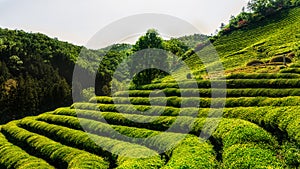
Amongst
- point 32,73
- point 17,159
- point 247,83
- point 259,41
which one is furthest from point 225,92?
point 32,73

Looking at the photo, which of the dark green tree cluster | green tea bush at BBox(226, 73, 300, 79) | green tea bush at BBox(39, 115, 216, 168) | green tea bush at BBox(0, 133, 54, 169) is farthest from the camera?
the dark green tree cluster

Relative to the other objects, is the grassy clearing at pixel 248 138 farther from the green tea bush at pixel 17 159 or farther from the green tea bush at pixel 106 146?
the green tea bush at pixel 17 159

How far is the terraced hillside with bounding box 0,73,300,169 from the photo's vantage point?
1848 cm

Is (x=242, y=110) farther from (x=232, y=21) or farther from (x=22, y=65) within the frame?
(x=232, y=21)

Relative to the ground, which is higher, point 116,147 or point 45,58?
point 45,58

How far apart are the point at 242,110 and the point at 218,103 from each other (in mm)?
5954

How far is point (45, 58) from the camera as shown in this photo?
4218 inches

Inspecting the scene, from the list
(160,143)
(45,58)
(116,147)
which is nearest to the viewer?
(160,143)

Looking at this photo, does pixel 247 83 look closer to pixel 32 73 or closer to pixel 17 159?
pixel 17 159

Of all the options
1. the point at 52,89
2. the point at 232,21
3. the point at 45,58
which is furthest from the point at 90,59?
the point at 232,21

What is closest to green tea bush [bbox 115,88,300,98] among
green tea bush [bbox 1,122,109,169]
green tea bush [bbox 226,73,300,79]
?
green tea bush [bbox 226,73,300,79]

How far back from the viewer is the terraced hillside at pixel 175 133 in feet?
60.6

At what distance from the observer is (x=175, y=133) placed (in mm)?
25641

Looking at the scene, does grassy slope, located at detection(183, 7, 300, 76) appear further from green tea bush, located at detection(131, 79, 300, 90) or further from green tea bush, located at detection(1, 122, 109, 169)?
green tea bush, located at detection(1, 122, 109, 169)
